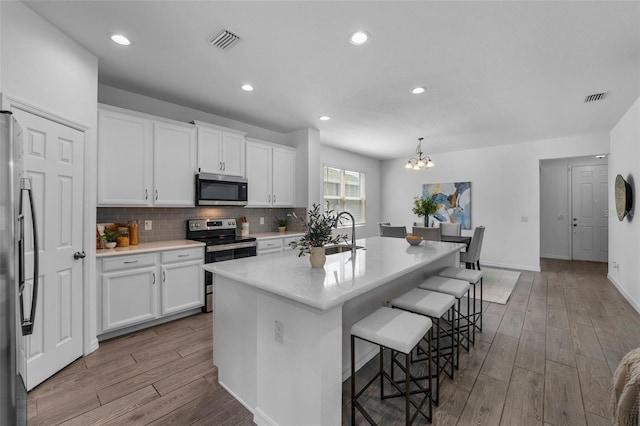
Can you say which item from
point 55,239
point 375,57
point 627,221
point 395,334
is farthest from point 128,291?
point 627,221

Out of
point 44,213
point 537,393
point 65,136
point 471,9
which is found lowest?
point 537,393

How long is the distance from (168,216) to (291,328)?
2.89 meters

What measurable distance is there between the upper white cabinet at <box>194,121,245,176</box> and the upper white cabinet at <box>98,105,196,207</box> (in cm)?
11

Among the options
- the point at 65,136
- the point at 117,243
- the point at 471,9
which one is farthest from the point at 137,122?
the point at 471,9

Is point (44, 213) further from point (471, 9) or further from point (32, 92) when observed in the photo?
point (471, 9)

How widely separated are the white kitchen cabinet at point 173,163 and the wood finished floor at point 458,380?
1477 mm

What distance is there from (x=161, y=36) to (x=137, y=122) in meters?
1.20

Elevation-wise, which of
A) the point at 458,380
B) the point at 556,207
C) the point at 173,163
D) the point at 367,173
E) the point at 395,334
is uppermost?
the point at 367,173

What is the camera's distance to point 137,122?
123 inches

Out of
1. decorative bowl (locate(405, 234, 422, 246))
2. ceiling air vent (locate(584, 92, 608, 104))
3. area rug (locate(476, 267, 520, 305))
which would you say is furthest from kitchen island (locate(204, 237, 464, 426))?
ceiling air vent (locate(584, 92, 608, 104))

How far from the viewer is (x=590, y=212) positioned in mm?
6730

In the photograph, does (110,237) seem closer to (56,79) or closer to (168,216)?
(168,216)

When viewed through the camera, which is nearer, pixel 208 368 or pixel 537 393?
pixel 537 393

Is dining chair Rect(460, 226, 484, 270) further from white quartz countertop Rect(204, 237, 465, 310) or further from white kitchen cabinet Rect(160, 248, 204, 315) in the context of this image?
white kitchen cabinet Rect(160, 248, 204, 315)
